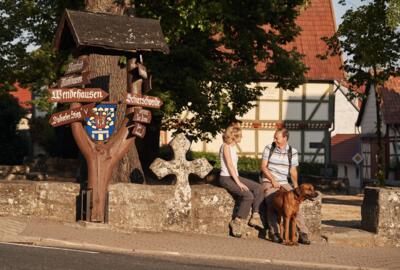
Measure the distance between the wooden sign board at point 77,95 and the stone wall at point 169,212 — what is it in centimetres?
150

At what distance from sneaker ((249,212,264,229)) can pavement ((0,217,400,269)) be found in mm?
335

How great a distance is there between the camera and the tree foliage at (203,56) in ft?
73.2

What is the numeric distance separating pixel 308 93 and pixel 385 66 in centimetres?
1721

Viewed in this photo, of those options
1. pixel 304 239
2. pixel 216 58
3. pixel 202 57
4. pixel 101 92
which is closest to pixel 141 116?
pixel 101 92

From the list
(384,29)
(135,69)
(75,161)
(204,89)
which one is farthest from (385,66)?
(135,69)

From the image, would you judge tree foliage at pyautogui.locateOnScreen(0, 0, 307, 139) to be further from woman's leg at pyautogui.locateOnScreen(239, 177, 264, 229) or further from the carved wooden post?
woman's leg at pyautogui.locateOnScreen(239, 177, 264, 229)

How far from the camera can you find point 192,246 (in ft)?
41.3

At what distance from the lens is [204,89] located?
2511cm

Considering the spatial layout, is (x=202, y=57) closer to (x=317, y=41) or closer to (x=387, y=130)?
(x=317, y=41)

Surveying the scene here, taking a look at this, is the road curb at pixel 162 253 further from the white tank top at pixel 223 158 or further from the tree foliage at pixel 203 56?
the tree foliage at pixel 203 56

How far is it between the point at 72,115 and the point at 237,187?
9.44ft

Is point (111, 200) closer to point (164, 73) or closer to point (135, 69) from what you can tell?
point (135, 69)

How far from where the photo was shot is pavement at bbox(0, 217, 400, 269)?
11875mm

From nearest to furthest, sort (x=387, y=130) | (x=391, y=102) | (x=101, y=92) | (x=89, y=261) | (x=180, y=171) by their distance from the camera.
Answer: (x=89, y=261) → (x=101, y=92) → (x=180, y=171) → (x=387, y=130) → (x=391, y=102)
